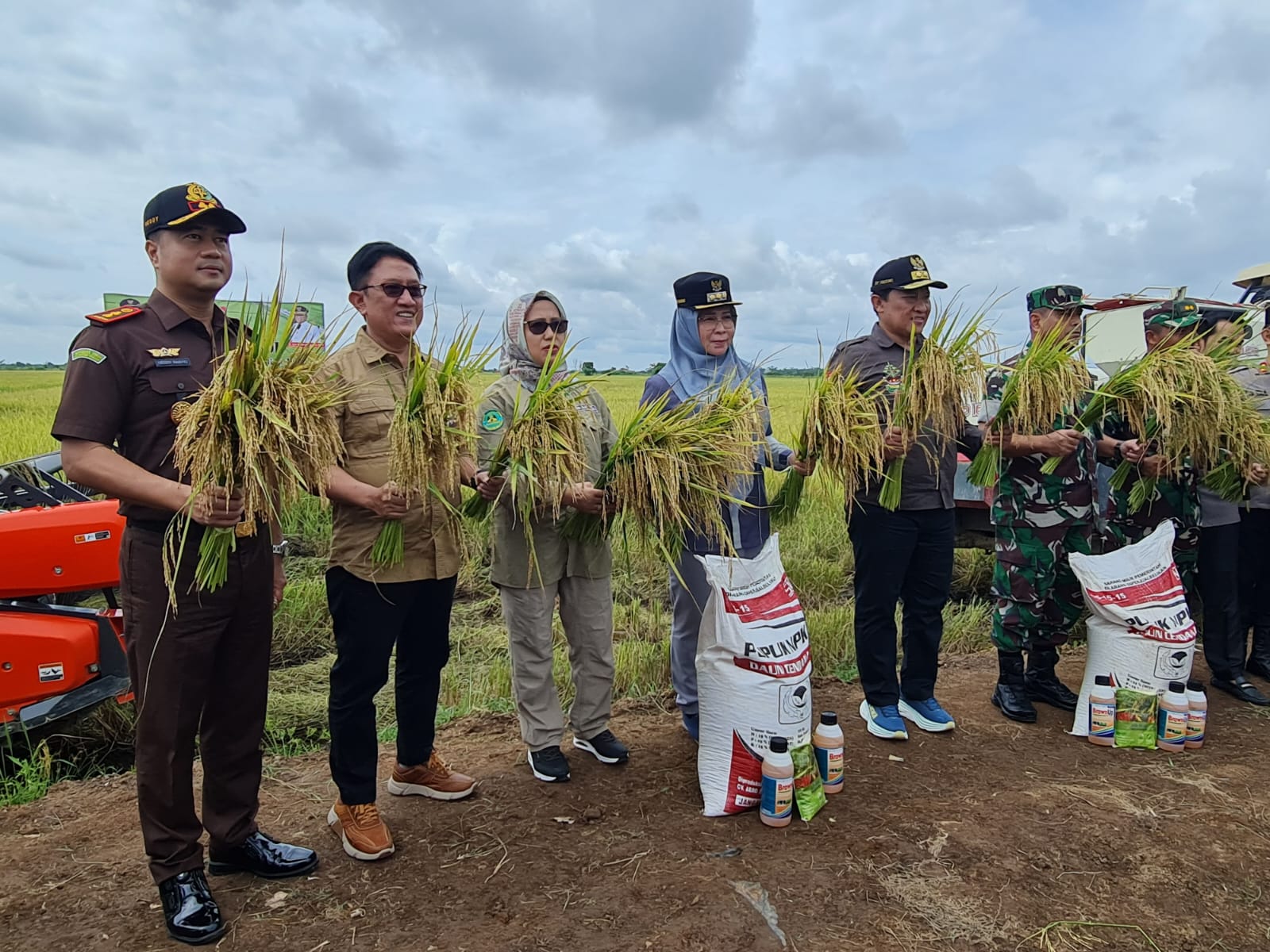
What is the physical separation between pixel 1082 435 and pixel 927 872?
2028 mm

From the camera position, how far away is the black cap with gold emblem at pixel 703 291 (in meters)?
3.23

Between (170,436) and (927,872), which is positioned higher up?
(170,436)

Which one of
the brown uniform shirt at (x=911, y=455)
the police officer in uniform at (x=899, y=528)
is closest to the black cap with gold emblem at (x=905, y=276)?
the police officer in uniform at (x=899, y=528)

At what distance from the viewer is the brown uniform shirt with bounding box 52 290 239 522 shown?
2164 millimetres

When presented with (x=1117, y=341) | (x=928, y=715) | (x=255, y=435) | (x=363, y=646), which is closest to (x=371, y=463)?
(x=255, y=435)

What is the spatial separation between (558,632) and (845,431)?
246 centimetres

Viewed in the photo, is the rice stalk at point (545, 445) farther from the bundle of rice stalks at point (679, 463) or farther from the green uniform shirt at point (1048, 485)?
the green uniform shirt at point (1048, 485)

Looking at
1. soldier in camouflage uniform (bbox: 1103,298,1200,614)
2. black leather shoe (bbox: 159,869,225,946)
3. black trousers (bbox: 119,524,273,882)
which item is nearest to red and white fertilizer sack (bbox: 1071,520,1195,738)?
soldier in camouflage uniform (bbox: 1103,298,1200,614)

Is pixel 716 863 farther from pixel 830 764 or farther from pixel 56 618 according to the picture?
pixel 56 618

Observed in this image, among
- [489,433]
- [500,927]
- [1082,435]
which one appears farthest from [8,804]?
[1082,435]

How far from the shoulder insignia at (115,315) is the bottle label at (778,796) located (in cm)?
245

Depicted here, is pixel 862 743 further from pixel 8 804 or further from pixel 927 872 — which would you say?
pixel 8 804

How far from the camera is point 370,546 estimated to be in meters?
2.61

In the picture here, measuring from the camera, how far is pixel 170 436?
2.29 metres
